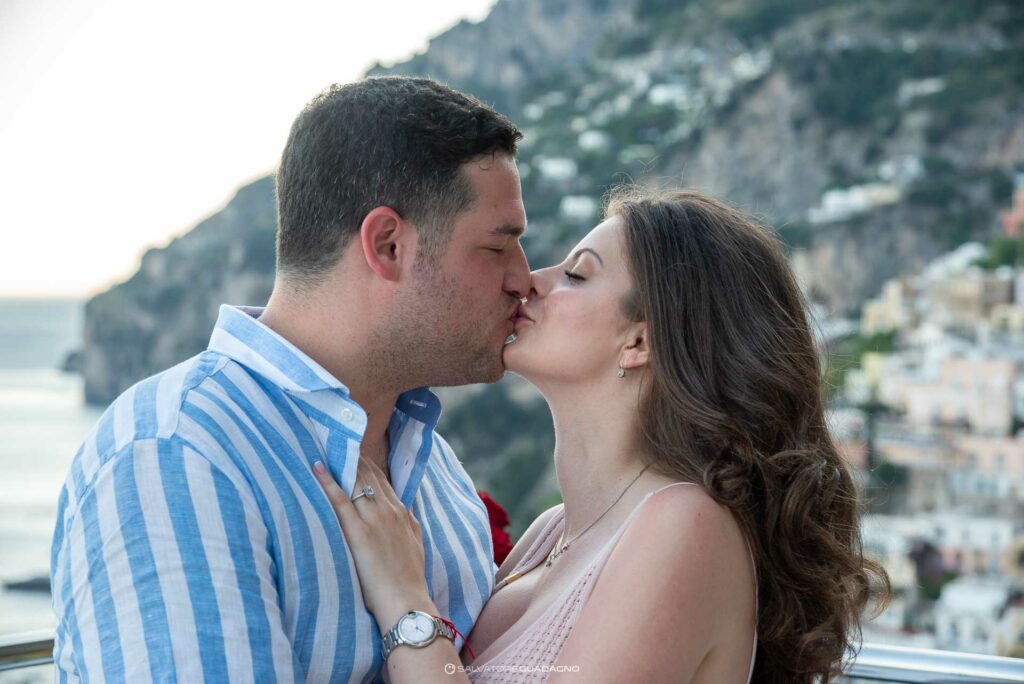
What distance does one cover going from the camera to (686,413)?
1.79 meters

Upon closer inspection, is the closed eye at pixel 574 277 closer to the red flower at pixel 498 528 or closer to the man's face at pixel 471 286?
the man's face at pixel 471 286

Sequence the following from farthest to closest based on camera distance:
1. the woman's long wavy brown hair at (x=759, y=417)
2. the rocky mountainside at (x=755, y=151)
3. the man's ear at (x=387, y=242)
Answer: the rocky mountainside at (x=755, y=151)
the woman's long wavy brown hair at (x=759, y=417)
the man's ear at (x=387, y=242)

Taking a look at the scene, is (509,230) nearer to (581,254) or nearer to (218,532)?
(581,254)

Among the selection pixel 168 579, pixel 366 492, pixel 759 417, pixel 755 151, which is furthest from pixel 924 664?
pixel 755 151

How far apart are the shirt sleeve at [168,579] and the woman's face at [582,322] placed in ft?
2.41

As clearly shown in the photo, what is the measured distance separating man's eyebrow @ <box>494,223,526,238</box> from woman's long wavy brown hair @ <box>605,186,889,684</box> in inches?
8.8

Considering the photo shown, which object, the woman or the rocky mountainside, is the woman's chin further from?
the rocky mountainside

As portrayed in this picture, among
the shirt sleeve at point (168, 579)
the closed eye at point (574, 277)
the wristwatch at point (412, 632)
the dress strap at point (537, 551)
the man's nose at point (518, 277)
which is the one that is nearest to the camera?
the shirt sleeve at point (168, 579)

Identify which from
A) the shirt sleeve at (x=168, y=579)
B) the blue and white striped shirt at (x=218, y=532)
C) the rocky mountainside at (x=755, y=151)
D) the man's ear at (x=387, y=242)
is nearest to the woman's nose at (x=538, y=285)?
the man's ear at (x=387, y=242)

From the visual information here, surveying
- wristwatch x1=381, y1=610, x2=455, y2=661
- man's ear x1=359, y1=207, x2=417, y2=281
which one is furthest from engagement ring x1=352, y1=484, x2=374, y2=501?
man's ear x1=359, y1=207, x2=417, y2=281

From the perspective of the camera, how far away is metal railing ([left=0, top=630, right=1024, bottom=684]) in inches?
67.8

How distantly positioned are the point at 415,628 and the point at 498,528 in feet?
2.80

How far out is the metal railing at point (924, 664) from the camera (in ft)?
5.65

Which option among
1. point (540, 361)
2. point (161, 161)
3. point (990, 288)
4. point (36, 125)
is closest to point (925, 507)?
point (990, 288)
